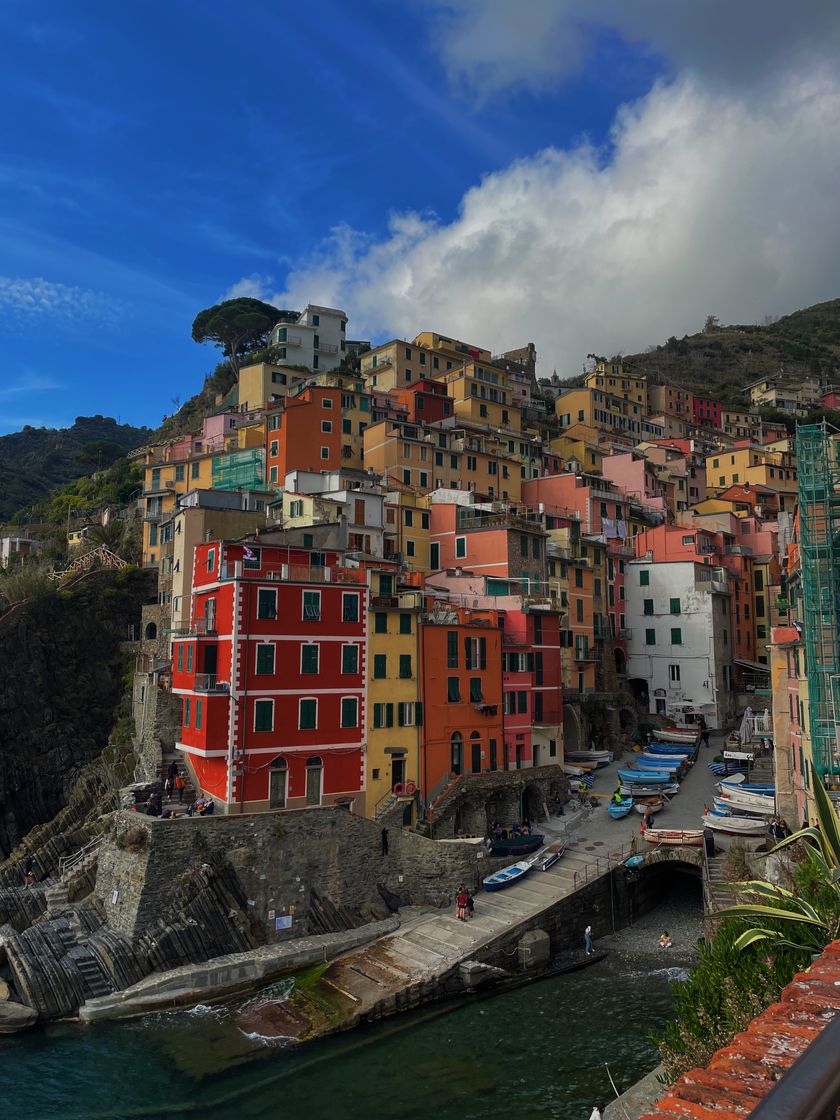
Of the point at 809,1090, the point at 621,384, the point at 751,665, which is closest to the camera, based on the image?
the point at 809,1090

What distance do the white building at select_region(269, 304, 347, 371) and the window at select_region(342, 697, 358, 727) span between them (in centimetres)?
6550

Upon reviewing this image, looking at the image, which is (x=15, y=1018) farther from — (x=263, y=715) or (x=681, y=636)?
(x=681, y=636)

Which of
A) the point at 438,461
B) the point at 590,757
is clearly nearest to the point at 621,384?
the point at 438,461

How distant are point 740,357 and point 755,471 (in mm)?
89178

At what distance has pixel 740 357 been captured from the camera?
553 feet

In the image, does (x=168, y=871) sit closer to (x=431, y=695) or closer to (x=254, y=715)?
(x=254, y=715)

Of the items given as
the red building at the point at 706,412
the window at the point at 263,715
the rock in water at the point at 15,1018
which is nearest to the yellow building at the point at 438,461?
the window at the point at 263,715

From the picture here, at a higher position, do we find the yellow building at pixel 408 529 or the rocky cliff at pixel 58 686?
the yellow building at pixel 408 529

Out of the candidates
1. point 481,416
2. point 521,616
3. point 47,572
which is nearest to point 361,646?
point 521,616

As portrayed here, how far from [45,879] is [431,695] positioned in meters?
21.5

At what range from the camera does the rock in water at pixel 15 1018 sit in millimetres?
27594

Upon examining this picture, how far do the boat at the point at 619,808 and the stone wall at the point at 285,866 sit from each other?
28.6 ft

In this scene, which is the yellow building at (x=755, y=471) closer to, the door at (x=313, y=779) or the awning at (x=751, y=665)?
the awning at (x=751, y=665)

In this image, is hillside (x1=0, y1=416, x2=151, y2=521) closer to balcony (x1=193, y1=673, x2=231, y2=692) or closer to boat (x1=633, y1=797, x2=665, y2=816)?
balcony (x1=193, y1=673, x2=231, y2=692)
